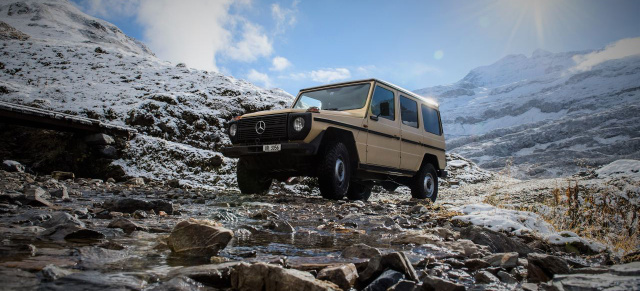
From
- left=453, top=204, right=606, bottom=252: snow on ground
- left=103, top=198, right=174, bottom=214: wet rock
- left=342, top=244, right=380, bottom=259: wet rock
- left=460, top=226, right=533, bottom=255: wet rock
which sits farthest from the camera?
left=103, top=198, right=174, bottom=214: wet rock

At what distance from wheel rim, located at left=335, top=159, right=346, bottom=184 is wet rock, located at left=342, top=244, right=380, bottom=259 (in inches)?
144

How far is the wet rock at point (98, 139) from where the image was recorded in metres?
11.1

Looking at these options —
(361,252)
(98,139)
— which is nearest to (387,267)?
(361,252)

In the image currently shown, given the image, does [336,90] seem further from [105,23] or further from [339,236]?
[105,23]

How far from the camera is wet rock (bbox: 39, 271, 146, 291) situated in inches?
48.9

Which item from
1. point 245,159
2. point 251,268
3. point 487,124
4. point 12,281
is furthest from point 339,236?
point 487,124

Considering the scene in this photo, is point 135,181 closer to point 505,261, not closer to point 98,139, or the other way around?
point 98,139

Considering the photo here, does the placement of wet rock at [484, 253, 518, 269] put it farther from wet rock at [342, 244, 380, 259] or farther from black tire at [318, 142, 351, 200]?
black tire at [318, 142, 351, 200]

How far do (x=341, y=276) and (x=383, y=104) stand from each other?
5.30 metres

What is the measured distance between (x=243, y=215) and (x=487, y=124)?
409 ft

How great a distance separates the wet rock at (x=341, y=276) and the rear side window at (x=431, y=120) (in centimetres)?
726

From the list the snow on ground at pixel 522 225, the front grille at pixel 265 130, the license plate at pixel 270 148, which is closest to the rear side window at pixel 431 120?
the front grille at pixel 265 130

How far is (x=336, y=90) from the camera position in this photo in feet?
23.1

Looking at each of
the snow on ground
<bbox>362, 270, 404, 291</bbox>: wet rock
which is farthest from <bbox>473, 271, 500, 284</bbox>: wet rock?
the snow on ground
